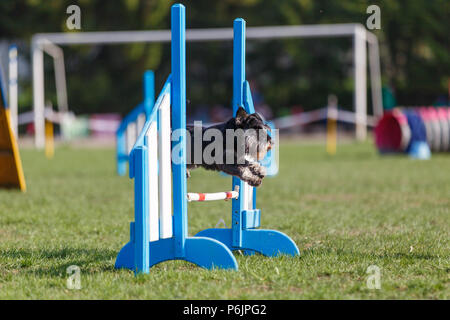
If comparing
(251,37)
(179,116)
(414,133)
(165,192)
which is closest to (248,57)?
(251,37)

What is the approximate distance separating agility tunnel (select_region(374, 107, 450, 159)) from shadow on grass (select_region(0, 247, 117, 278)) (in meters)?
11.8

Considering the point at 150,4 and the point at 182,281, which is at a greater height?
the point at 150,4

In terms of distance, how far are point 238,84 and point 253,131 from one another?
0.57m

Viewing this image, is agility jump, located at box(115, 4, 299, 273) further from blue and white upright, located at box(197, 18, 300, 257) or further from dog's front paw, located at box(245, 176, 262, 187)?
blue and white upright, located at box(197, 18, 300, 257)

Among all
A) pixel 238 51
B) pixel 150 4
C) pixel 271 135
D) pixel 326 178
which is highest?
pixel 150 4

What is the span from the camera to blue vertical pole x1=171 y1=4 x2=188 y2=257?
13.9 feet

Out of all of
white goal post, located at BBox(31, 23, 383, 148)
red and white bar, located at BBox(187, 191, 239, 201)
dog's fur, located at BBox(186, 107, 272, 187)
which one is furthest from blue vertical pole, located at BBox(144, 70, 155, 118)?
white goal post, located at BBox(31, 23, 383, 148)

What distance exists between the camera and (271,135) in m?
4.52

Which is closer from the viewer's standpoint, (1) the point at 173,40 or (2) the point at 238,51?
(1) the point at 173,40

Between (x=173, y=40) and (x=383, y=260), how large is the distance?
206 cm

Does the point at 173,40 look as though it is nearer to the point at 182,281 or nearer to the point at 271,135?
the point at 271,135
